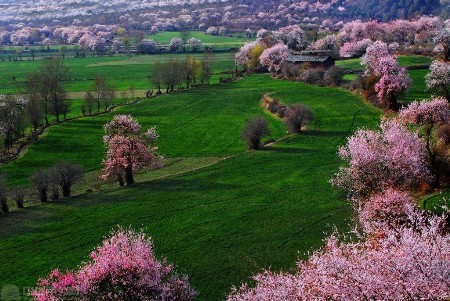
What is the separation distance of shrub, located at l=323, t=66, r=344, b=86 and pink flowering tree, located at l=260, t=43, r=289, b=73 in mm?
22389

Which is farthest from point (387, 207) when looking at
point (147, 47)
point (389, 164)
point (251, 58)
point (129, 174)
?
point (147, 47)

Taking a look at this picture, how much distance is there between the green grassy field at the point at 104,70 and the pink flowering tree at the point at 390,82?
5119 cm

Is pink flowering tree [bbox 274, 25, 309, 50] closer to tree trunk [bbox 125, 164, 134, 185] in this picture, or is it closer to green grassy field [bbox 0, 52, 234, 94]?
green grassy field [bbox 0, 52, 234, 94]

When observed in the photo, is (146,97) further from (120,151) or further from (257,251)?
(257,251)

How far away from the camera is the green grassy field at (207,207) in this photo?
33.2 metres

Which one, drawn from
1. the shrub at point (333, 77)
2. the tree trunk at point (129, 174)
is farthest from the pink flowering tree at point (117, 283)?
the shrub at point (333, 77)

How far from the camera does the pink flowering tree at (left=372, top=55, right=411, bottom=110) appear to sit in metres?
70.8

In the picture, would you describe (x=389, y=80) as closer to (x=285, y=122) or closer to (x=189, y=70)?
(x=285, y=122)

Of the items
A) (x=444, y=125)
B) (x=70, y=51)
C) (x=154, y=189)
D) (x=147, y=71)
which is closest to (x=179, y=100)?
(x=147, y=71)

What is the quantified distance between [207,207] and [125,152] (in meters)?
14.0

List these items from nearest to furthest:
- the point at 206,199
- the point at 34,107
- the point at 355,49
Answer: the point at 206,199 → the point at 34,107 → the point at 355,49

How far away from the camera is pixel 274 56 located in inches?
4707

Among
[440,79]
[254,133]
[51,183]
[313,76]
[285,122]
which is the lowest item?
[51,183]

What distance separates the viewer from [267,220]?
38.5 metres
